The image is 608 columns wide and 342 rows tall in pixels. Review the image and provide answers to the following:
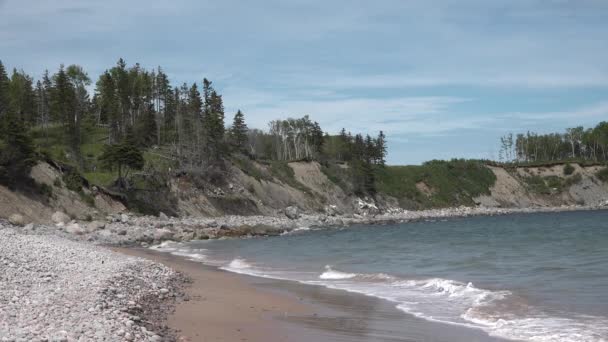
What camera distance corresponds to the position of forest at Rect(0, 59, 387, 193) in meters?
53.2

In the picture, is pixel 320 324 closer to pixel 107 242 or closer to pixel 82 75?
pixel 107 242

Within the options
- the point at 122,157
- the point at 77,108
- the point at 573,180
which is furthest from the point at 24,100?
the point at 573,180

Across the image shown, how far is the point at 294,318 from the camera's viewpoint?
43.7 feet

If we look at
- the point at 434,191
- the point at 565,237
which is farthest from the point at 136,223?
the point at 434,191

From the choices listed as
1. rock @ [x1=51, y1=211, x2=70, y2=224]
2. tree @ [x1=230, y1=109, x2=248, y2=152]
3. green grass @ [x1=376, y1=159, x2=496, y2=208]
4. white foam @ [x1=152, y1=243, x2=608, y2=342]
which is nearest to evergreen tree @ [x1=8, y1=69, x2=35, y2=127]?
tree @ [x1=230, y1=109, x2=248, y2=152]

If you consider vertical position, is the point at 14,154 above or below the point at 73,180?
above

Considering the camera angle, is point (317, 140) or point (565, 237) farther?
point (317, 140)

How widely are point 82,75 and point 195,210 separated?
67726 mm

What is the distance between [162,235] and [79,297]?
2869 cm

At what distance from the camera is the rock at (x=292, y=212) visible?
66.1 metres

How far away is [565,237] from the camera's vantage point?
36.1m

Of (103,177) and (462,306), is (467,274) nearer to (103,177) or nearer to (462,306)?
(462,306)

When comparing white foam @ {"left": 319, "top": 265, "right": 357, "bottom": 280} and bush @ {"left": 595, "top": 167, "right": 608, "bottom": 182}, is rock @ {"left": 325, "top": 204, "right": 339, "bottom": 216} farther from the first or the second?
bush @ {"left": 595, "top": 167, "right": 608, "bottom": 182}

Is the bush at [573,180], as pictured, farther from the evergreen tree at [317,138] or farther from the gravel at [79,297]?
the gravel at [79,297]
